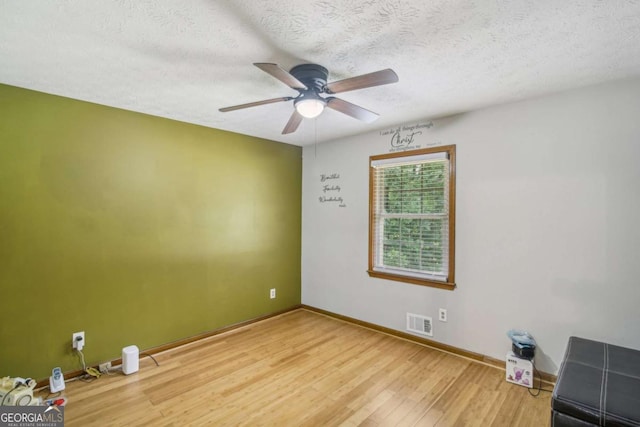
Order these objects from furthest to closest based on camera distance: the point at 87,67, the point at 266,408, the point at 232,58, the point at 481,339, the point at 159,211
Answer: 1. the point at 159,211
2. the point at 481,339
3. the point at 266,408
4. the point at 87,67
5. the point at 232,58

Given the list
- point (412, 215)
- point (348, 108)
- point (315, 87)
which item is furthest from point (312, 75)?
point (412, 215)

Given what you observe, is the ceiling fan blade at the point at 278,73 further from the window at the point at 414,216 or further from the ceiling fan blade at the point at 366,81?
the window at the point at 414,216

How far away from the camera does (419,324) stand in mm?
3354

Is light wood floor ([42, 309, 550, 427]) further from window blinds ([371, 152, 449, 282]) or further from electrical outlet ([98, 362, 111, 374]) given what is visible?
window blinds ([371, 152, 449, 282])

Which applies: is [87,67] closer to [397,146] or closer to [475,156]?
[397,146]

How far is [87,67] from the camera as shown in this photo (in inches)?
83.2

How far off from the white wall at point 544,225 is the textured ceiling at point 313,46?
267mm

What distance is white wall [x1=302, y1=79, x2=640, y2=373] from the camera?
2301mm

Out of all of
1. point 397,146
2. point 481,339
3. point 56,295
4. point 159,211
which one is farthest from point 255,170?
A: point 481,339

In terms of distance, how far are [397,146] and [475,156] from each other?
857mm

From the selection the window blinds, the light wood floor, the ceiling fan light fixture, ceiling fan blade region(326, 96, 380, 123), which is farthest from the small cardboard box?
the ceiling fan light fixture

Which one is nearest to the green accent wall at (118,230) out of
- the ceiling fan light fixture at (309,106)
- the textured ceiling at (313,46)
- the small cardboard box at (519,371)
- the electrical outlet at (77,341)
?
the electrical outlet at (77,341)

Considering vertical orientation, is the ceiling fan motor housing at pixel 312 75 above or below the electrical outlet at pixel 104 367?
above

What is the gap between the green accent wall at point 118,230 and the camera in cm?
243
